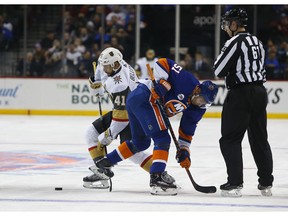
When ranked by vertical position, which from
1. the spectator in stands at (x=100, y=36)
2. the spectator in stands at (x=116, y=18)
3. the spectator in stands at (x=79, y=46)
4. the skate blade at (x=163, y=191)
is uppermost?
the spectator in stands at (x=116, y=18)

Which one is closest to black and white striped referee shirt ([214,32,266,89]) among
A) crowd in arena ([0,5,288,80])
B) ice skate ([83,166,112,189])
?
ice skate ([83,166,112,189])

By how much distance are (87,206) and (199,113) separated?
4.44 ft

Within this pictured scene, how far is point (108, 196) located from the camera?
695cm

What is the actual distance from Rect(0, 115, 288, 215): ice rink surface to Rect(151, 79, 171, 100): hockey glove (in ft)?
2.58

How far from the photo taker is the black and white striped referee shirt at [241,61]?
22.6 feet

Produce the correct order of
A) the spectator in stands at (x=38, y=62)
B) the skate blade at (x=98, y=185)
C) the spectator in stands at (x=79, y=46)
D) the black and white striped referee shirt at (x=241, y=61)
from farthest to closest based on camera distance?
the spectator in stands at (x=79, y=46)
the spectator in stands at (x=38, y=62)
the skate blade at (x=98, y=185)
the black and white striped referee shirt at (x=241, y=61)

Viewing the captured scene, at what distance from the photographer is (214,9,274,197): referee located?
6.90 meters

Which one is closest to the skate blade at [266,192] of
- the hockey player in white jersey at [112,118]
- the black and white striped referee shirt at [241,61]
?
the black and white striped referee shirt at [241,61]

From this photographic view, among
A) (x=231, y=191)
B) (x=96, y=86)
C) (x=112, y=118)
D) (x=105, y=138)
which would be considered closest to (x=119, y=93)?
(x=112, y=118)

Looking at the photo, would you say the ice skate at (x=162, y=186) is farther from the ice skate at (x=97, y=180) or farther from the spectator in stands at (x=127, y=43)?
the spectator in stands at (x=127, y=43)

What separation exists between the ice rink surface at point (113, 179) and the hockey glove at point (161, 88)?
785 mm

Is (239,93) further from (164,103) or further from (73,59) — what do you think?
(73,59)

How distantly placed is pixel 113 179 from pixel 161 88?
4.85 ft

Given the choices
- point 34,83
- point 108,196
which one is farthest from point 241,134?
point 34,83
